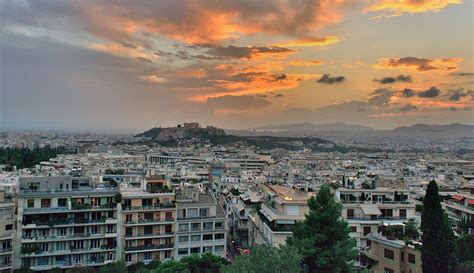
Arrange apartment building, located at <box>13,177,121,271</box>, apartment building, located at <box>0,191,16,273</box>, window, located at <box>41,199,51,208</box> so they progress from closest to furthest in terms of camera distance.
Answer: apartment building, located at <box>0,191,16,273</box> < apartment building, located at <box>13,177,121,271</box> < window, located at <box>41,199,51,208</box>

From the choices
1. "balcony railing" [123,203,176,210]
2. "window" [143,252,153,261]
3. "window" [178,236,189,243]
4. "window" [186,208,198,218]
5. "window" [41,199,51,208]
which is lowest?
"window" [143,252,153,261]

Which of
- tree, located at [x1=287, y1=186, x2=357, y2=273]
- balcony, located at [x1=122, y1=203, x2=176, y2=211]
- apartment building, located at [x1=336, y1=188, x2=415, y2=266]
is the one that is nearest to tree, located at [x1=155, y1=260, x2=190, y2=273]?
tree, located at [x1=287, y1=186, x2=357, y2=273]

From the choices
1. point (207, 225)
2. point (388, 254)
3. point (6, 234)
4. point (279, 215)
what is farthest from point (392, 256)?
point (6, 234)

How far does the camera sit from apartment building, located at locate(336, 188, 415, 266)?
79.8ft

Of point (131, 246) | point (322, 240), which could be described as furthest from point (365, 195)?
point (131, 246)

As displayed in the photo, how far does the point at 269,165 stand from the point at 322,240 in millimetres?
66080

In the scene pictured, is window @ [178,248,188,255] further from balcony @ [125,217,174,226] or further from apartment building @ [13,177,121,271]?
apartment building @ [13,177,121,271]

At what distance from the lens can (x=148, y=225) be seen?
24.1m

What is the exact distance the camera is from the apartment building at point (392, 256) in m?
18.3

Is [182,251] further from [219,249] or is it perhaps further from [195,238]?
[219,249]

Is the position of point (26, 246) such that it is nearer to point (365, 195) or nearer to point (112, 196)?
A: point (112, 196)

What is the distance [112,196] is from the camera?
23.8 m

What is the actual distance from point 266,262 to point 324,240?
4876mm

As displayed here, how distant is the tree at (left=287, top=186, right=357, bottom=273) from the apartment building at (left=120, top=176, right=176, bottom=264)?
27.5ft
